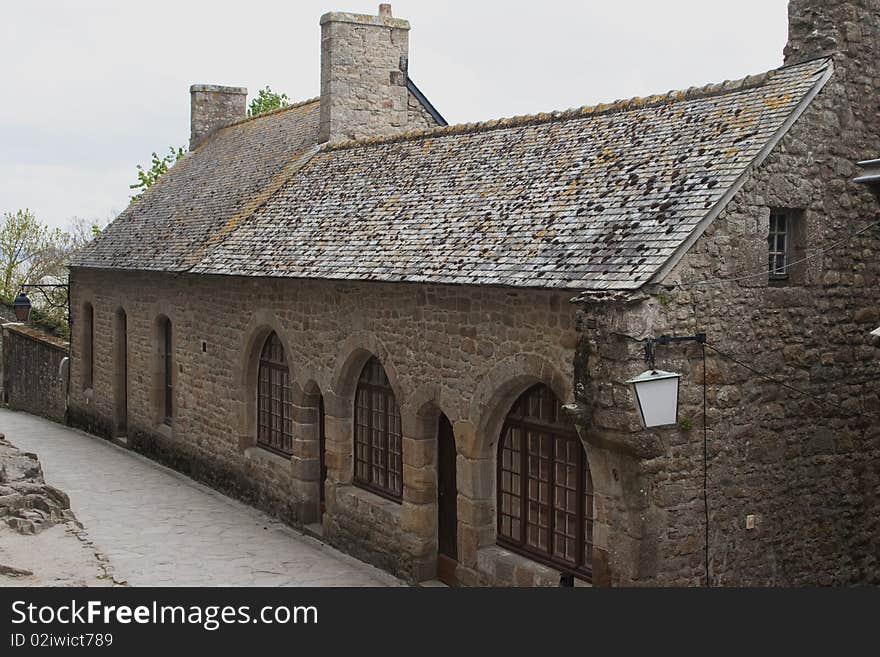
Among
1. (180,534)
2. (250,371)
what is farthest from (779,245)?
(180,534)

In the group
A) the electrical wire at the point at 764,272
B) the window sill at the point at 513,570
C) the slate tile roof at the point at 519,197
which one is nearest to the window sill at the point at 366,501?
the window sill at the point at 513,570

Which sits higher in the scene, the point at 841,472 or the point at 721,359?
the point at 721,359

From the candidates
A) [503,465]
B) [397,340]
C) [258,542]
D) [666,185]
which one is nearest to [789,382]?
[666,185]

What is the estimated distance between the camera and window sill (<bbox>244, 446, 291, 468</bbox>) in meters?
15.9

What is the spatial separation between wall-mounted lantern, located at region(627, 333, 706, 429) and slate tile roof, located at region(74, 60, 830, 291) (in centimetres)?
78

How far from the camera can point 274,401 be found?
16484mm

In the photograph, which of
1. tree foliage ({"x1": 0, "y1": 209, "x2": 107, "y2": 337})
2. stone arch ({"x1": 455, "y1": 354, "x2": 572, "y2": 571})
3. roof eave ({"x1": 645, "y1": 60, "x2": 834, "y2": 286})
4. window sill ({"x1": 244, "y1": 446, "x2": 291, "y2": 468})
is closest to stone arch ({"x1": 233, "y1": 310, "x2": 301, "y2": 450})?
window sill ({"x1": 244, "y1": 446, "x2": 291, "y2": 468})

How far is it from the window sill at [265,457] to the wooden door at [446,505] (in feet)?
12.3

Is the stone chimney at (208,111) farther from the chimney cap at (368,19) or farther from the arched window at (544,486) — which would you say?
the arched window at (544,486)

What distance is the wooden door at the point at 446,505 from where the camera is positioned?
12.5 m

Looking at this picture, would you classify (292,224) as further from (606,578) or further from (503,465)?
(606,578)

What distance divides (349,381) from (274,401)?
2761 millimetres

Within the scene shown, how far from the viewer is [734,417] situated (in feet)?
32.6

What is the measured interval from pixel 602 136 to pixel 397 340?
3.39 m
